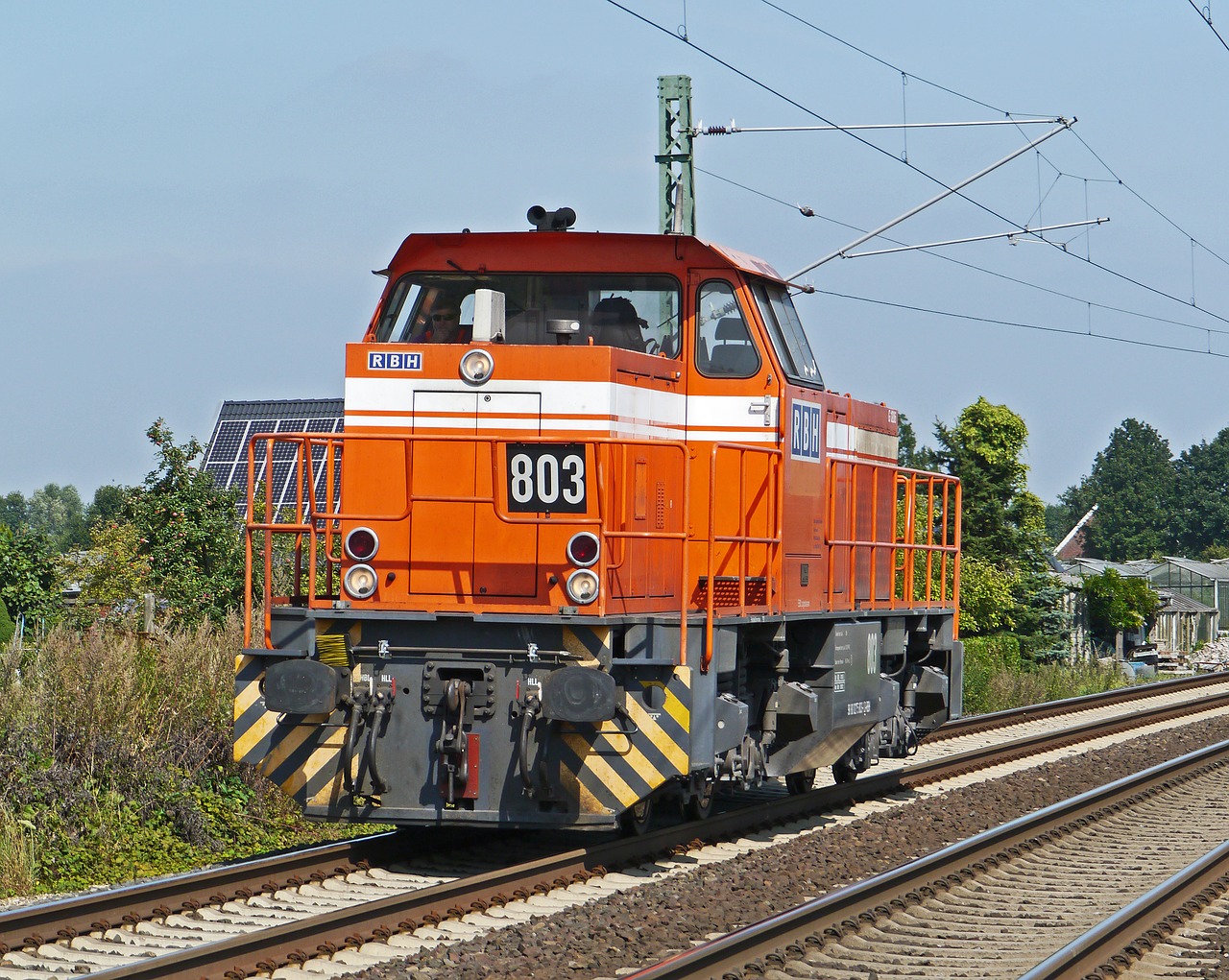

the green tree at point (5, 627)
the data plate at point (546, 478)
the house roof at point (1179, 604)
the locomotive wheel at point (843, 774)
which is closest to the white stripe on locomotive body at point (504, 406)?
the data plate at point (546, 478)

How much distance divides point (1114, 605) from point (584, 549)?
1445 inches

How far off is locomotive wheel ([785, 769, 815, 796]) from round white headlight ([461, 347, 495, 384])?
478 cm

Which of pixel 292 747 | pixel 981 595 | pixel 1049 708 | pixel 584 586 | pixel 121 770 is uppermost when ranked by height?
pixel 584 586

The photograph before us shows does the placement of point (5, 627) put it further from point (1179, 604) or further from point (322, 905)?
point (1179, 604)

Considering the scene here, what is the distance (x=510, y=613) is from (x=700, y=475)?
196cm

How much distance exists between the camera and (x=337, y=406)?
3212 centimetres

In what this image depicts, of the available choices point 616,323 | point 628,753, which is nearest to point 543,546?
point 628,753

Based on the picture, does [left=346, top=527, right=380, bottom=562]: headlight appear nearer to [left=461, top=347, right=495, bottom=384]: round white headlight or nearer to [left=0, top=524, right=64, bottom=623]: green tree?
[left=461, top=347, right=495, bottom=384]: round white headlight

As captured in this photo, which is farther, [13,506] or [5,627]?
[13,506]

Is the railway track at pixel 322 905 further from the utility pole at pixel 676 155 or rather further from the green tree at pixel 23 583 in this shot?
the green tree at pixel 23 583

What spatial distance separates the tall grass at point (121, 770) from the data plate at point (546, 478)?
312 cm

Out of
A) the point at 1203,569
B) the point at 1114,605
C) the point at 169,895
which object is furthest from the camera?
the point at 1203,569

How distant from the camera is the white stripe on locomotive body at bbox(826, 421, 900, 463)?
10.4 m

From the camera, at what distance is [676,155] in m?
15.7
